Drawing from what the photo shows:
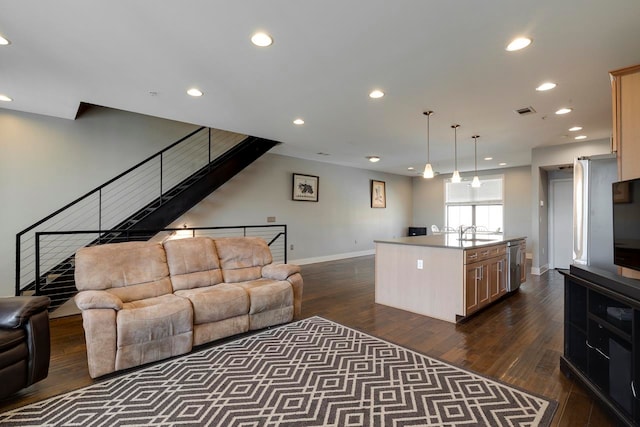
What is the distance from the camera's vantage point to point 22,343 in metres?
2.14

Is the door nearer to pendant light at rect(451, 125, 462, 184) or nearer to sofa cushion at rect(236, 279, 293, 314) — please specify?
pendant light at rect(451, 125, 462, 184)

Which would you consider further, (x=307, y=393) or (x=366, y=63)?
(x=366, y=63)

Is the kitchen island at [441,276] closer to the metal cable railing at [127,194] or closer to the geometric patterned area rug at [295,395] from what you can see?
the geometric patterned area rug at [295,395]

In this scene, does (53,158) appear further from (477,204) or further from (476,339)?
(477,204)

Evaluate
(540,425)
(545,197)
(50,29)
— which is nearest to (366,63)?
(50,29)

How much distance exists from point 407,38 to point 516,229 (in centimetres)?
851

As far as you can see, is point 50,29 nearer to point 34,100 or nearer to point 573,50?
point 34,100

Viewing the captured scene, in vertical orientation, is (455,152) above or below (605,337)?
above

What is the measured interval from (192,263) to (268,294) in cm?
95

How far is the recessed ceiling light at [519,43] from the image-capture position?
245 cm

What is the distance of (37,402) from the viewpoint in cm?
211

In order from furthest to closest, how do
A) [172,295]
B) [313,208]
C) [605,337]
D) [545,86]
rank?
[313,208], [545,86], [172,295], [605,337]

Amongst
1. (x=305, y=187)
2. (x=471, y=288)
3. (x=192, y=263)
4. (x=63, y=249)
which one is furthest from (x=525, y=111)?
(x=63, y=249)

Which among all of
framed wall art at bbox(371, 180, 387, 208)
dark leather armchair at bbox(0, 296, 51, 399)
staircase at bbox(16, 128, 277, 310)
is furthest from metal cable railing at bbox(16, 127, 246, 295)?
framed wall art at bbox(371, 180, 387, 208)
